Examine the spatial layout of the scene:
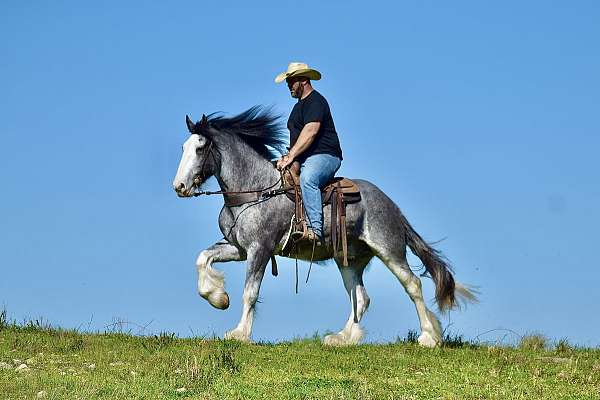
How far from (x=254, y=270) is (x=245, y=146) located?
1756 millimetres

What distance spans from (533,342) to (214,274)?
4.41m

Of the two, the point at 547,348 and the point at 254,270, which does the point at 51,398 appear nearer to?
the point at 254,270

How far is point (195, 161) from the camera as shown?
1370cm

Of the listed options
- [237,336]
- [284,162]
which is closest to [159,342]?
[237,336]

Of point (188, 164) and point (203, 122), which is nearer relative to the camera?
point (188, 164)

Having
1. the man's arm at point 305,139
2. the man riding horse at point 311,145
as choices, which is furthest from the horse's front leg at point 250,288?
the man's arm at point 305,139

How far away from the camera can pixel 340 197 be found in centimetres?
1391

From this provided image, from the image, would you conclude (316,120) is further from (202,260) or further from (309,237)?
(202,260)

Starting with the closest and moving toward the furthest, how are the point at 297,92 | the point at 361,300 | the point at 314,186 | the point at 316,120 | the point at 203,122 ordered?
the point at 314,186 < the point at 316,120 < the point at 203,122 < the point at 297,92 < the point at 361,300

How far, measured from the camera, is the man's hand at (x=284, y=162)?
1379 cm

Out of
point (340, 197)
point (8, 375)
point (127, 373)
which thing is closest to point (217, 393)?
point (127, 373)

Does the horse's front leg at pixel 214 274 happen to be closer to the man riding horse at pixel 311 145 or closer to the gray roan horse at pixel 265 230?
the gray roan horse at pixel 265 230

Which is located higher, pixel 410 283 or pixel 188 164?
pixel 188 164

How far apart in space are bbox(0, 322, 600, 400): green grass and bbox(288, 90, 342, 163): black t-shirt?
98.3 inches
